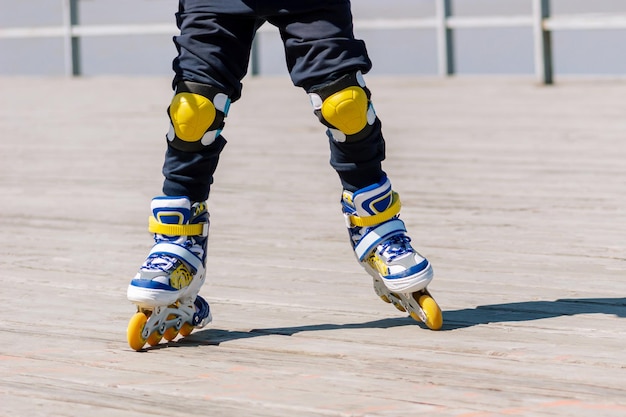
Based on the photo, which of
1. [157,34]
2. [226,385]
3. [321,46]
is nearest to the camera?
[226,385]

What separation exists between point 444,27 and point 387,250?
8098 mm

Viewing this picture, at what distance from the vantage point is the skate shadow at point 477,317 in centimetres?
268

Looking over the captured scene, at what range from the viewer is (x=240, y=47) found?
8.77 ft

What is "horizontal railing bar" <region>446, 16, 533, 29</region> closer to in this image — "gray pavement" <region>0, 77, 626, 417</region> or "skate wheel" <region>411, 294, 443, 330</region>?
"gray pavement" <region>0, 77, 626, 417</region>

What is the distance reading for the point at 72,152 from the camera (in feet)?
21.0

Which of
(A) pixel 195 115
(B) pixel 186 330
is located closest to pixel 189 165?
(A) pixel 195 115

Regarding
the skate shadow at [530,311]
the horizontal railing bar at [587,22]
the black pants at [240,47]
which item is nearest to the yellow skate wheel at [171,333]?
the black pants at [240,47]

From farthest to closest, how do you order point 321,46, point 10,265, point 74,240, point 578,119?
1. point 578,119
2. point 74,240
3. point 10,265
4. point 321,46

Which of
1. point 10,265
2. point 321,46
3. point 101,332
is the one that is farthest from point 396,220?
point 10,265

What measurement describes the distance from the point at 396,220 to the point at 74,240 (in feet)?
4.82

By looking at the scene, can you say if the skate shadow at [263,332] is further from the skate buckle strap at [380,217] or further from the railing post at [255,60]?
the railing post at [255,60]

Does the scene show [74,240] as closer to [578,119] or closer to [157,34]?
[578,119]

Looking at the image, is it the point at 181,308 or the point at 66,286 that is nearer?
the point at 181,308

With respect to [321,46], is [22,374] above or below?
below
